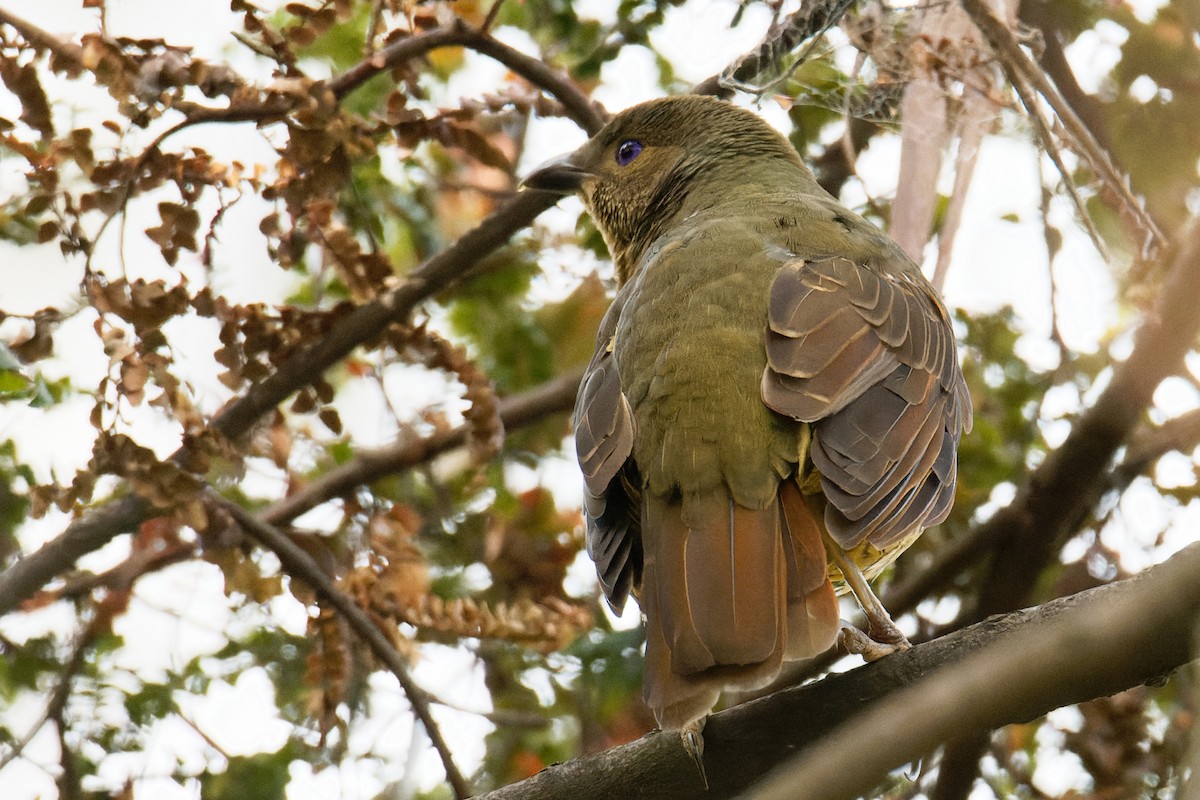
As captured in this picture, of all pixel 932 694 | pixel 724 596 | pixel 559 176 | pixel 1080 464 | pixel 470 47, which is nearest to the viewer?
pixel 932 694

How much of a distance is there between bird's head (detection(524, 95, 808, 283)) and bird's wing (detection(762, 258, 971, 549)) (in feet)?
4.19

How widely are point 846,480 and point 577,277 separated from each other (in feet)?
9.55

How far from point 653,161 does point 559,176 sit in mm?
377

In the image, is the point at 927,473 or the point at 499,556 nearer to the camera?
the point at 927,473

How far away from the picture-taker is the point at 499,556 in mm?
5469

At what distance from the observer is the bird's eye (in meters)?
5.14

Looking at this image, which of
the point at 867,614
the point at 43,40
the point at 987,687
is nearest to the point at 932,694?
the point at 987,687

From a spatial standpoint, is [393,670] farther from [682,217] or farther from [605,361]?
[682,217]

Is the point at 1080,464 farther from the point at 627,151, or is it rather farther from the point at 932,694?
the point at 932,694

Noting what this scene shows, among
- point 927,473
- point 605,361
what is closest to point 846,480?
point 927,473

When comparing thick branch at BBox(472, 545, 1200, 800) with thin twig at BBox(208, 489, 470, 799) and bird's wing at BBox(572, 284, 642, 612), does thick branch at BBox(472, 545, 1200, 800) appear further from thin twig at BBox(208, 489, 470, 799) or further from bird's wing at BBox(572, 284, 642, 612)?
thin twig at BBox(208, 489, 470, 799)

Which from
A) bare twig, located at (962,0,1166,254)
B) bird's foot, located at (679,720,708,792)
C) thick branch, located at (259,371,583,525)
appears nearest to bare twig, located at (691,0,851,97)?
bare twig, located at (962,0,1166,254)

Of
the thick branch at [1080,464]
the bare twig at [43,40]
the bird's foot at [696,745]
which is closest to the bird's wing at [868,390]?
the bird's foot at [696,745]

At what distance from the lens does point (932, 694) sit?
1557 millimetres
